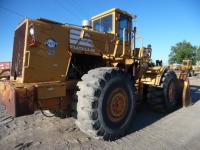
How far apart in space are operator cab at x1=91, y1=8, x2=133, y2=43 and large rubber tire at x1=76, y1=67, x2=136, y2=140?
193 centimetres

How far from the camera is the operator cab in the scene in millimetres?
6871


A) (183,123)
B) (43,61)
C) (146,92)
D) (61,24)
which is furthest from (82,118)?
(146,92)

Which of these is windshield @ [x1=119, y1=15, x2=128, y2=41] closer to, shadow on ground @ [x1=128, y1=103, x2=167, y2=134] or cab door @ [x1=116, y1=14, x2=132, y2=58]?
cab door @ [x1=116, y1=14, x2=132, y2=58]

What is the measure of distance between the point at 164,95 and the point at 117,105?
3064 mm

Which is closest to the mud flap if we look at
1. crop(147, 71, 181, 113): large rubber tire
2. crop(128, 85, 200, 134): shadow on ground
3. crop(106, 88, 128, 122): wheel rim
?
crop(106, 88, 128, 122): wheel rim

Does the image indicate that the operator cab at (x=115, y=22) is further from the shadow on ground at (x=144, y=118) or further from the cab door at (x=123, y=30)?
the shadow on ground at (x=144, y=118)

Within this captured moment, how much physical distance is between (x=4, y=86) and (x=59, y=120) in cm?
227

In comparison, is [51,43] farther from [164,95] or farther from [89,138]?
[164,95]

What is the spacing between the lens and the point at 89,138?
17.2 feet

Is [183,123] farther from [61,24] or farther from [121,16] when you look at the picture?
[61,24]

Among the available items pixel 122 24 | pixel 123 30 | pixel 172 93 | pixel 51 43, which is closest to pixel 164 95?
pixel 172 93

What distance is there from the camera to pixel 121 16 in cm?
709

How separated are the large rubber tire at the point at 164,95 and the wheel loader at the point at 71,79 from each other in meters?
1.94

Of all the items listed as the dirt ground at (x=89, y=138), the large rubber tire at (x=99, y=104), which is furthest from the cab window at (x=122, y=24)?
the dirt ground at (x=89, y=138)
